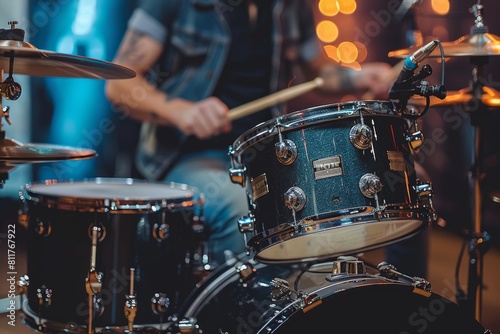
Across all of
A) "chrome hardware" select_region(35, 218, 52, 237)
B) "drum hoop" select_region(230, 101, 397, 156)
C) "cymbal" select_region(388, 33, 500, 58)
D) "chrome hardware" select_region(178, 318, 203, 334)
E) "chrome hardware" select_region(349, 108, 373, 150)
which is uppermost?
"cymbal" select_region(388, 33, 500, 58)

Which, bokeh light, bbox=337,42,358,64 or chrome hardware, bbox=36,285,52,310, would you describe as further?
bokeh light, bbox=337,42,358,64

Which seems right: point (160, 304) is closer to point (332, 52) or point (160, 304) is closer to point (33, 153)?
point (33, 153)

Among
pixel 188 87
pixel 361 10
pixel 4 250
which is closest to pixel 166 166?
A: pixel 188 87

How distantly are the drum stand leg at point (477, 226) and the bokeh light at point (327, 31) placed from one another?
0.94 metres

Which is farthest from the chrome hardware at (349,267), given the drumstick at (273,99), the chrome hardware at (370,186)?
the drumstick at (273,99)

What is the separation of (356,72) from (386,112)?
1.36 meters

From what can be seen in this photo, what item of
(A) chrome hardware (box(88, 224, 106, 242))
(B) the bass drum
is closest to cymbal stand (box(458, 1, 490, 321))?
(B) the bass drum

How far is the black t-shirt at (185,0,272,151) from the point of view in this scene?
313cm

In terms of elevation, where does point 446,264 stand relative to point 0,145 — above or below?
below

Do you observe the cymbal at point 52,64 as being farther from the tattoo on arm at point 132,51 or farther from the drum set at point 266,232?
the tattoo on arm at point 132,51

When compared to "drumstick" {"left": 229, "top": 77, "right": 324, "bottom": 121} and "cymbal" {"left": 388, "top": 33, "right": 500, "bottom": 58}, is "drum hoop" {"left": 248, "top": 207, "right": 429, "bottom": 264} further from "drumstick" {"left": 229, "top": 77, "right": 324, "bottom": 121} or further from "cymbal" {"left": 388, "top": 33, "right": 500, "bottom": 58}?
"drumstick" {"left": 229, "top": 77, "right": 324, "bottom": 121}

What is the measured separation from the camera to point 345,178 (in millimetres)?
1767

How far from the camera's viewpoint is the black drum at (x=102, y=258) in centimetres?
214

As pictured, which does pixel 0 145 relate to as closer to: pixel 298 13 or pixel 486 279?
pixel 298 13
